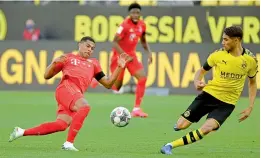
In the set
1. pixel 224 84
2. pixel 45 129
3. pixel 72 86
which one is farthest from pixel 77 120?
pixel 224 84

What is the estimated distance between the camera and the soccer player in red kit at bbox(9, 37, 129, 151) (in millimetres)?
12406

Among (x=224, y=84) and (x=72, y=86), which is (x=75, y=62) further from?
(x=224, y=84)

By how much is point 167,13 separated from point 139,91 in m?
7.85

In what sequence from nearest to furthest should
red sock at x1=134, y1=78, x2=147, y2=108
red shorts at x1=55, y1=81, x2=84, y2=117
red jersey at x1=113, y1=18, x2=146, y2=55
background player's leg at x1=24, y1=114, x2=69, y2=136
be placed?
background player's leg at x1=24, y1=114, x2=69, y2=136 → red shorts at x1=55, y1=81, x2=84, y2=117 → red sock at x1=134, y1=78, x2=147, y2=108 → red jersey at x1=113, y1=18, x2=146, y2=55

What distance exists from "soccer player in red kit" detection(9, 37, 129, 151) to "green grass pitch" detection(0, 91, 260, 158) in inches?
10.9

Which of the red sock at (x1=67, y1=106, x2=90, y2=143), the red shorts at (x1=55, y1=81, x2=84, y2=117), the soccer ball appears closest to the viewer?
the red sock at (x1=67, y1=106, x2=90, y2=143)

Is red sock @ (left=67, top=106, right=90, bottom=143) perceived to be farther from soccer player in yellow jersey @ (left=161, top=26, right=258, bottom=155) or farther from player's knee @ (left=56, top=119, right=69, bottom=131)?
soccer player in yellow jersey @ (left=161, top=26, right=258, bottom=155)

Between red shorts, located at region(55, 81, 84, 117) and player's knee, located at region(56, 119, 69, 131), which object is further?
red shorts, located at region(55, 81, 84, 117)

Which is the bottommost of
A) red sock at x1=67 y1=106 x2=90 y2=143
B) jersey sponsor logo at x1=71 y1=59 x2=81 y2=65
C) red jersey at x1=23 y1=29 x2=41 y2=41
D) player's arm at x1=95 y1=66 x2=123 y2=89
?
red jersey at x1=23 y1=29 x2=41 y2=41

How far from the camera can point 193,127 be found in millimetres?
17234

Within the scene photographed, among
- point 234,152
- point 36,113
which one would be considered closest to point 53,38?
point 36,113

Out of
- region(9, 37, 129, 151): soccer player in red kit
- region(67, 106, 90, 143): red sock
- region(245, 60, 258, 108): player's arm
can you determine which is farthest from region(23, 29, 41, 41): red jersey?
region(245, 60, 258, 108): player's arm

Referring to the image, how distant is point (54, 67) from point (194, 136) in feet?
7.28

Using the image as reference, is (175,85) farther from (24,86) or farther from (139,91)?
(139,91)
